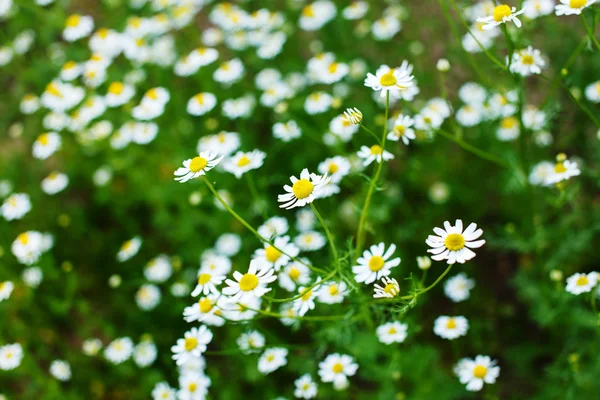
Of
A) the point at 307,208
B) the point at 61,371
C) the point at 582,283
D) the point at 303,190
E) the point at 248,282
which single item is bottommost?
the point at 61,371

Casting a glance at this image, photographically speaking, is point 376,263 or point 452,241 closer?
point 452,241

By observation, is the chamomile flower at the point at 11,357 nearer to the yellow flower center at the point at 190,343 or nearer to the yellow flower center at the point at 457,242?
the yellow flower center at the point at 190,343

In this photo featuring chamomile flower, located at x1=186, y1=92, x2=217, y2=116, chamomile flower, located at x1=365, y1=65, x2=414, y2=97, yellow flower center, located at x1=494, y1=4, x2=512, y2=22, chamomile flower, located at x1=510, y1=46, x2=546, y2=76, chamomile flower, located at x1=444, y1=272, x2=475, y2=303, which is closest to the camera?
chamomile flower, located at x1=365, y1=65, x2=414, y2=97

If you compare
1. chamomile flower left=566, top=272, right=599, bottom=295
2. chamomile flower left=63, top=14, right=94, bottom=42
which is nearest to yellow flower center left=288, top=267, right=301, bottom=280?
chamomile flower left=566, top=272, right=599, bottom=295

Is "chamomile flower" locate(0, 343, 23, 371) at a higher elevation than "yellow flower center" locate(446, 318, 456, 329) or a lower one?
lower

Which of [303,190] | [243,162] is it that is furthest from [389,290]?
[243,162]

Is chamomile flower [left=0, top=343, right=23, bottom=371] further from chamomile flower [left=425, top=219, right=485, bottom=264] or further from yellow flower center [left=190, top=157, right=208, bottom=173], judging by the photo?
chamomile flower [left=425, top=219, right=485, bottom=264]

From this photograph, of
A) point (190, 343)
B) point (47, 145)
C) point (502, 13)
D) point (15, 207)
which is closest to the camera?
point (502, 13)

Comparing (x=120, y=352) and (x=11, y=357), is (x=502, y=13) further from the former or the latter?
Result: (x=11, y=357)
